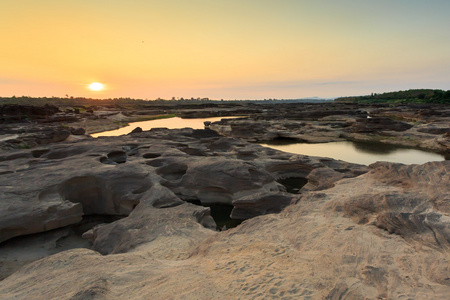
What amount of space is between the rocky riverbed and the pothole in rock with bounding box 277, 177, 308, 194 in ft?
3.64

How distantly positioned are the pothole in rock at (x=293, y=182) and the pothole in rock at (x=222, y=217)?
4.28 m

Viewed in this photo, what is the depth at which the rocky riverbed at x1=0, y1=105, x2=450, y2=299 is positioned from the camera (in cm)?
488

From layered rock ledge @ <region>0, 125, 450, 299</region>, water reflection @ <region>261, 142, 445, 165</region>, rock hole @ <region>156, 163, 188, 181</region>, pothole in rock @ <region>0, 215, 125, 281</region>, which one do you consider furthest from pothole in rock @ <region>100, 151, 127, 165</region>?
water reflection @ <region>261, 142, 445, 165</region>

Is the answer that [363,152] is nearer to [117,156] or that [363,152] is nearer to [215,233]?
[117,156]

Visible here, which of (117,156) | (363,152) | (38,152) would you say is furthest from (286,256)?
(363,152)

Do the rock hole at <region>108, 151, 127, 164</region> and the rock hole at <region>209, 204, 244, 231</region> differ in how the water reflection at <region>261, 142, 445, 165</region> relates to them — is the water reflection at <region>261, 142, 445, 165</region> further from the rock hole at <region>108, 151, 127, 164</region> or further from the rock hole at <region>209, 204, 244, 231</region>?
the rock hole at <region>108, 151, 127, 164</region>

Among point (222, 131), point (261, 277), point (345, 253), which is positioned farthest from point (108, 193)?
point (222, 131)

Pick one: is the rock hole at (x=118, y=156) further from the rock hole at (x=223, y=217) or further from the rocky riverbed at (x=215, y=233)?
the rock hole at (x=223, y=217)

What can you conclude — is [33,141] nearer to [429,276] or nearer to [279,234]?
[279,234]

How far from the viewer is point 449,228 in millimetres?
5828

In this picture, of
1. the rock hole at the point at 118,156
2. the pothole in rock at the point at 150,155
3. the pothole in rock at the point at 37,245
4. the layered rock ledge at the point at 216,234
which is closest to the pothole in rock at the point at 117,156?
the rock hole at the point at 118,156

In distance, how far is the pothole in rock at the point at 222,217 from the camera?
1184 cm

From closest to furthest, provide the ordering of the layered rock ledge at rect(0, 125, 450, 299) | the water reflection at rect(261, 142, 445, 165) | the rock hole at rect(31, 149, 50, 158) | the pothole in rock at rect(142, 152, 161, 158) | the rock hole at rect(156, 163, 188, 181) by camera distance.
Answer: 1. the layered rock ledge at rect(0, 125, 450, 299)
2. the rock hole at rect(156, 163, 188, 181)
3. the rock hole at rect(31, 149, 50, 158)
4. the pothole in rock at rect(142, 152, 161, 158)
5. the water reflection at rect(261, 142, 445, 165)

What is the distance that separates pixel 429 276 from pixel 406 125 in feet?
118
